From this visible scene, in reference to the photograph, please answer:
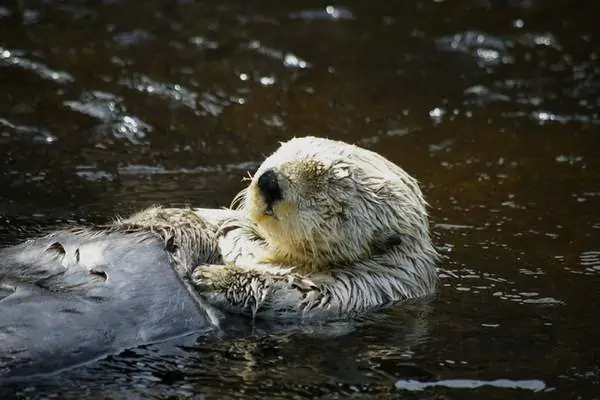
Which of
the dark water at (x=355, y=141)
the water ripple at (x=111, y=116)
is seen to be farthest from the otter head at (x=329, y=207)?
the water ripple at (x=111, y=116)

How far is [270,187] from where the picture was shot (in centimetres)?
442

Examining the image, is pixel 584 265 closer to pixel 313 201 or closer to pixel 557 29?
pixel 313 201

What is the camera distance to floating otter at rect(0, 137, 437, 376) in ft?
13.2

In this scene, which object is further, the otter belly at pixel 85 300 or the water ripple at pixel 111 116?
the water ripple at pixel 111 116

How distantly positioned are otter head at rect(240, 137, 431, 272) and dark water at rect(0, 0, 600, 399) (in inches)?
13.0

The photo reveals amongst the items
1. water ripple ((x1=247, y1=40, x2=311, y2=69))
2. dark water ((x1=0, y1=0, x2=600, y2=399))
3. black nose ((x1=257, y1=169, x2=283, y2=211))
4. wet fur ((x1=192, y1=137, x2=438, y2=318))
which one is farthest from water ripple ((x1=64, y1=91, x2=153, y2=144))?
black nose ((x1=257, y1=169, x2=283, y2=211))

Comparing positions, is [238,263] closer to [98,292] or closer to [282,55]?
[98,292]

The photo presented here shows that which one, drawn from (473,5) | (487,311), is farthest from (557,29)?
(487,311)

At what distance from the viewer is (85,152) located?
22.0 ft

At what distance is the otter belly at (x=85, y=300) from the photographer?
12.6 ft

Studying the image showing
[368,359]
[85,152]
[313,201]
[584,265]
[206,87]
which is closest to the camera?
[368,359]

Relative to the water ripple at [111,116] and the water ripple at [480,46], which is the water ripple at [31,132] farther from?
the water ripple at [480,46]

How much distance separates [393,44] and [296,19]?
2.95ft

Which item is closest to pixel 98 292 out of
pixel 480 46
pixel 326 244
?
pixel 326 244
